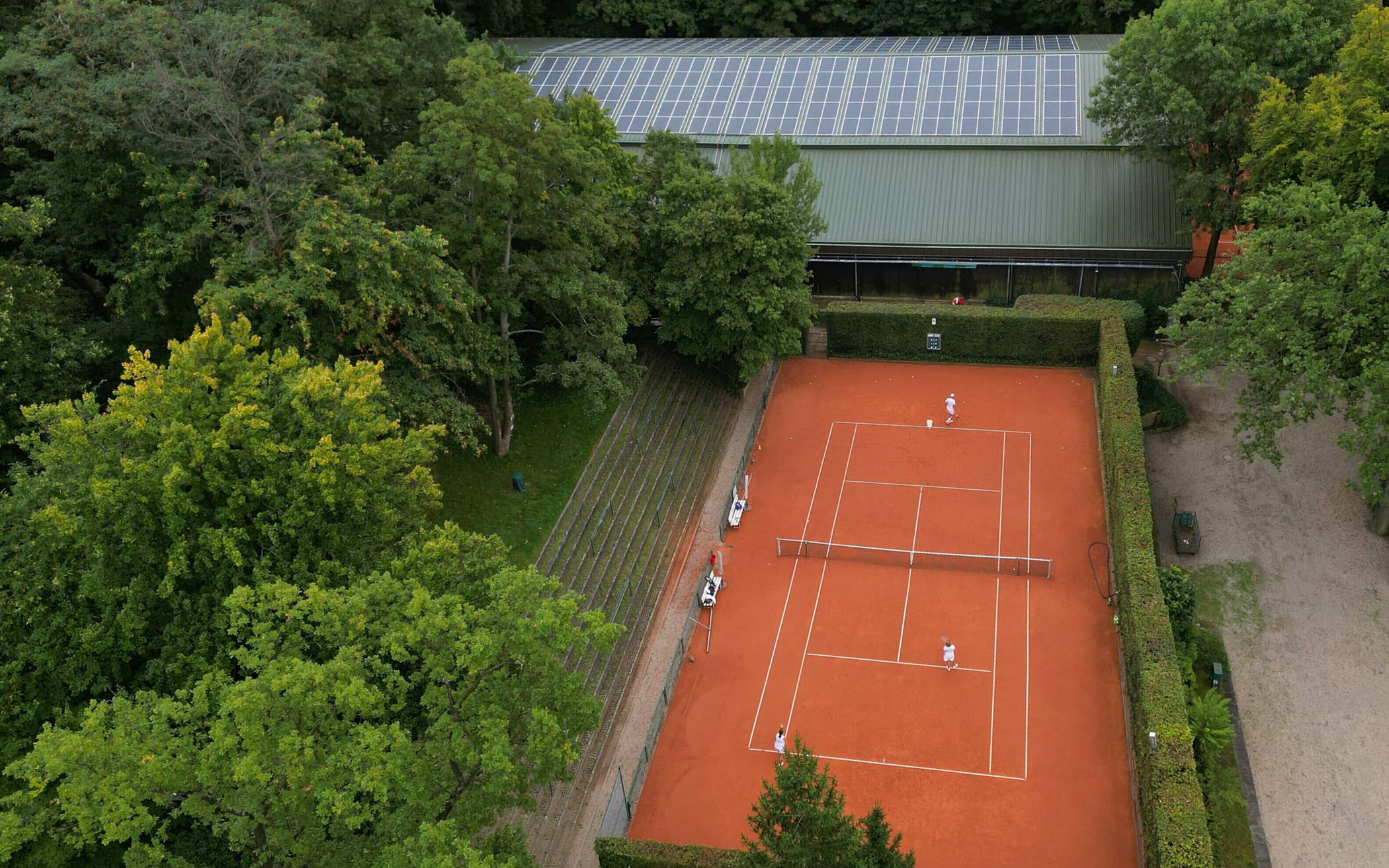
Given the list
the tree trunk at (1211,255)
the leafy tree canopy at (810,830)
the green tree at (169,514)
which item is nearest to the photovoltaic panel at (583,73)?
the tree trunk at (1211,255)

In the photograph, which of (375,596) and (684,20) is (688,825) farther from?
(684,20)

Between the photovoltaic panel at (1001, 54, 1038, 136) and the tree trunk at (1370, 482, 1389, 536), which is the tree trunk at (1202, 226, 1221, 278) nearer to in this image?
the photovoltaic panel at (1001, 54, 1038, 136)

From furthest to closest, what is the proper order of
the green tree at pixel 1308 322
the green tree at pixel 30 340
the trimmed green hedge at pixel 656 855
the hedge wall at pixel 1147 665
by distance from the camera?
1. the green tree at pixel 1308 322
2. the green tree at pixel 30 340
3. the trimmed green hedge at pixel 656 855
4. the hedge wall at pixel 1147 665

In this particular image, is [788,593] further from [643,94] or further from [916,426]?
[643,94]

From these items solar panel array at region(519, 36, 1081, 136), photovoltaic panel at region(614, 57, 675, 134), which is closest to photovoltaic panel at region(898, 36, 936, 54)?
solar panel array at region(519, 36, 1081, 136)

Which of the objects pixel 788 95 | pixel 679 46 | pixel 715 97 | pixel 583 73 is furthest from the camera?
pixel 679 46

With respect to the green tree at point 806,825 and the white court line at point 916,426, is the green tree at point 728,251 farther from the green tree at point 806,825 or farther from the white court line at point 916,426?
the green tree at point 806,825

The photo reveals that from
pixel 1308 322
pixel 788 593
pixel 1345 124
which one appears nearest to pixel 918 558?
pixel 788 593
